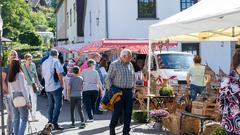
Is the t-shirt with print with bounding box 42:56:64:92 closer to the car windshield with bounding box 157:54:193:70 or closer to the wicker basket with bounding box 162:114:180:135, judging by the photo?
the wicker basket with bounding box 162:114:180:135

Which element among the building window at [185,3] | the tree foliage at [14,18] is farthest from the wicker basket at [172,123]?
the tree foliage at [14,18]

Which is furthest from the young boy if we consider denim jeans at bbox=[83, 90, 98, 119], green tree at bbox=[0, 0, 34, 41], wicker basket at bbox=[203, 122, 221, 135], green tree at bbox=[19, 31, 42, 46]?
green tree at bbox=[19, 31, 42, 46]

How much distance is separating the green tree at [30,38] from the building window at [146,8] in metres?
36.3

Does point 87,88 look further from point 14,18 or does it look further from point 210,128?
point 14,18

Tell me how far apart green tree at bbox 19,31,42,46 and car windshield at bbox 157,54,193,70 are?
45.0m

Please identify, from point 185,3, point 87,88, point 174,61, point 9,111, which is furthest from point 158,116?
point 185,3

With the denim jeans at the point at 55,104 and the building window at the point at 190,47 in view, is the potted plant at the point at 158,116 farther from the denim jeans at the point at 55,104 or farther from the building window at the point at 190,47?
the building window at the point at 190,47

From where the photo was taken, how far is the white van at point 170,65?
17.3 m

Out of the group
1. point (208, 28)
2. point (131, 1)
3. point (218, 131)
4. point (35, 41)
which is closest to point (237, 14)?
point (208, 28)

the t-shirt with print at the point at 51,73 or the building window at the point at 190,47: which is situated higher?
the building window at the point at 190,47

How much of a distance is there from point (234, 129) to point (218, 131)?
2.60 metres

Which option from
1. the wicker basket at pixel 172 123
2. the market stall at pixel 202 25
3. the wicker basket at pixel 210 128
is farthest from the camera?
the wicker basket at pixel 172 123

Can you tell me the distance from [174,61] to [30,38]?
4577 cm

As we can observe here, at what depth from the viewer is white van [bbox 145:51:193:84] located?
1728 centimetres
